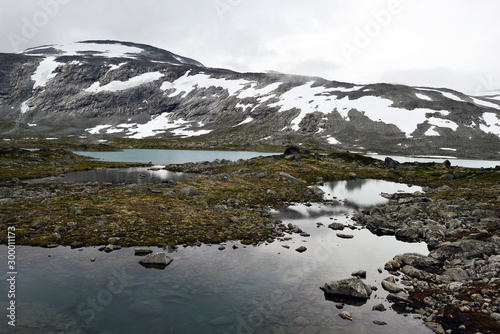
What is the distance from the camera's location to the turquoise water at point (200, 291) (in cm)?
1572

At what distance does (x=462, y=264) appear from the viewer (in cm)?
2242

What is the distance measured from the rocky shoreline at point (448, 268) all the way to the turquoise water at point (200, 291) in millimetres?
1584

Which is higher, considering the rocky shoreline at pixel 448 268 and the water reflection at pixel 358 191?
the rocky shoreline at pixel 448 268

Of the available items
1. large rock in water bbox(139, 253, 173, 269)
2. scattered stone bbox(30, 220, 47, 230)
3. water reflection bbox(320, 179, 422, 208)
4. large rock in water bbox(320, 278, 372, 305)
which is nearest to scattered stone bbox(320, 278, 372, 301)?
large rock in water bbox(320, 278, 372, 305)

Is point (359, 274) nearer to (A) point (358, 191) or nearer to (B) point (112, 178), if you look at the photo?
(A) point (358, 191)

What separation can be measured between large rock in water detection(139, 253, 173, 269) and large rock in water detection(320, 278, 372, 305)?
12006 mm

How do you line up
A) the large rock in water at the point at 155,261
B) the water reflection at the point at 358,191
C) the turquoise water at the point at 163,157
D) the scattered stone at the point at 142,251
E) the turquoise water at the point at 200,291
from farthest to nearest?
1. the turquoise water at the point at 163,157
2. the water reflection at the point at 358,191
3. the scattered stone at the point at 142,251
4. the large rock in water at the point at 155,261
5. the turquoise water at the point at 200,291

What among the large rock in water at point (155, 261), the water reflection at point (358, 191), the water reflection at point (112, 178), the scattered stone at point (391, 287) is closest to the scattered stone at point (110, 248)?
the large rock in water at point (155, 261)

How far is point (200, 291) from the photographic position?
18984 millimetres

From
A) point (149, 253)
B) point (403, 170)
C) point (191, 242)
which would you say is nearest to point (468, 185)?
point (403, 170)

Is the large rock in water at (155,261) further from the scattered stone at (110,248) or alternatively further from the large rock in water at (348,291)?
the large rock in water at (348,291)

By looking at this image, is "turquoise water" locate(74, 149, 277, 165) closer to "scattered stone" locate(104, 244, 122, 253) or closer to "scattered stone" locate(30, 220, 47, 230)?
"scattered stone" locate(30, 220, 47, 230)

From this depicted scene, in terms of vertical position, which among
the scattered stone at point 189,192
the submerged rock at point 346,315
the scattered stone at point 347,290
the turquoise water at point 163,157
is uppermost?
the scattered stone at point 189,192

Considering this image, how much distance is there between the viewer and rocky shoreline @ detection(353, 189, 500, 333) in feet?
53.7
